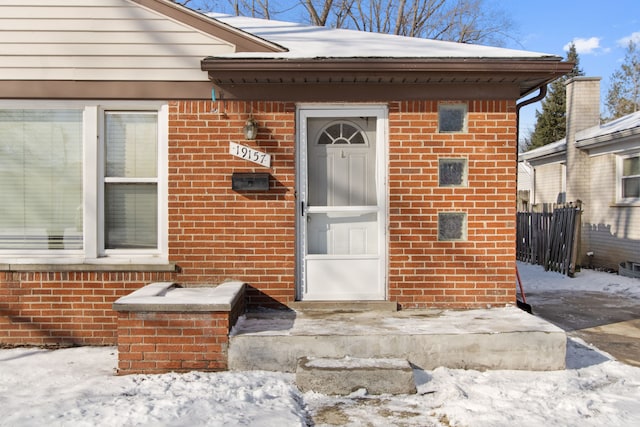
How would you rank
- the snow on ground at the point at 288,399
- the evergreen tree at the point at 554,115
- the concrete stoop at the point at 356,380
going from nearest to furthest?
the snow on ground at the point at 288,399 < the concrete stoop at the point at 356,380 < the evergreen tree at the point at 554,115

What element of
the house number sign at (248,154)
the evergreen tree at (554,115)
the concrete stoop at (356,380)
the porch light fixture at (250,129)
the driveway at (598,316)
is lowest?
the driveway at (598,316)

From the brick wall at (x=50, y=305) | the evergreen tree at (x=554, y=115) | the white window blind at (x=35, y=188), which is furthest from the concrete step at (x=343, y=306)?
A: the evergreen tree at (x=554, y=115)

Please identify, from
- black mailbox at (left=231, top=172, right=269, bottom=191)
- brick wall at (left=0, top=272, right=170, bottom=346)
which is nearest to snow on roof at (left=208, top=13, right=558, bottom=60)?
black mailbox at (left=231, top=172, right=269, bottom=191)

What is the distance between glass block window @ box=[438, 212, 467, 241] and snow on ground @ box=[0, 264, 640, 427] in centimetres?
159

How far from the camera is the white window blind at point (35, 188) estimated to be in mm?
5855

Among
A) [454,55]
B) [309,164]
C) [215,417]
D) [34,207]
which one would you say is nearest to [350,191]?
[309,164]

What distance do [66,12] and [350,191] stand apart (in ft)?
12.2

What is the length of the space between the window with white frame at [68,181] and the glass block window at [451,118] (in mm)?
3175

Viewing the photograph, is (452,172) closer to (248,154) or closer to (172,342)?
(248,154)

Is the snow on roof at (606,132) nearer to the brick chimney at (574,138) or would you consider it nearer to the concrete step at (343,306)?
the brick chimney at (574,138)

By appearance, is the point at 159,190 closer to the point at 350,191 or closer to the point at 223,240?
the point at 223,240

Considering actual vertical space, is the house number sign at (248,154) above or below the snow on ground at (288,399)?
above

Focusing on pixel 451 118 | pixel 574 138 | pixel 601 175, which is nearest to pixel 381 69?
pixel 451 118

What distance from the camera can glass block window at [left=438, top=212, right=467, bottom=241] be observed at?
580 centimetres
